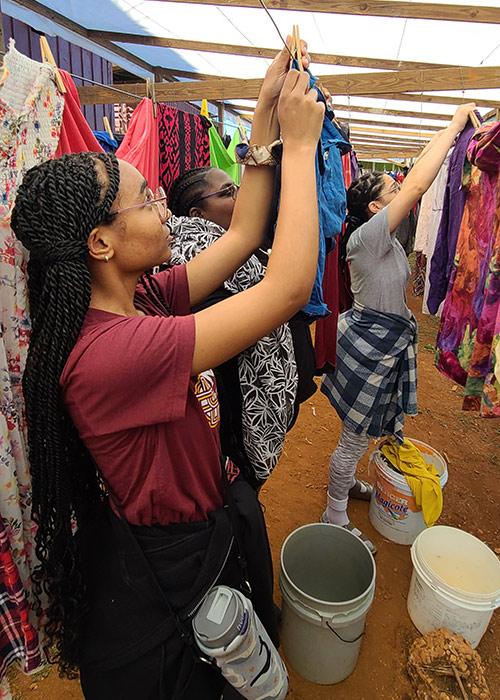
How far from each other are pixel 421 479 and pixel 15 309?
2252mm

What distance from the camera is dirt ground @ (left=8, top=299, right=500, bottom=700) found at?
78.9 inches

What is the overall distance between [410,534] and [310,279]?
7.76 feet

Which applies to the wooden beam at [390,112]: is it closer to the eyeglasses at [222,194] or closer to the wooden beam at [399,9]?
the wooden beam at [399,9]

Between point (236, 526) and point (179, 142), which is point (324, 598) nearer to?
point (236, 526)

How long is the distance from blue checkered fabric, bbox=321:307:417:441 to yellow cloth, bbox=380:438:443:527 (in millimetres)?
183

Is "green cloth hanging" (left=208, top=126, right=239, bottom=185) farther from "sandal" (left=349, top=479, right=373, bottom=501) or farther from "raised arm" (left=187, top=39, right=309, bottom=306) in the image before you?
"sandal" (left=349, top=479, right=373, bottom=501)

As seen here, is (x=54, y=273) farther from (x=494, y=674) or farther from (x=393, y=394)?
(x=494, y=674)

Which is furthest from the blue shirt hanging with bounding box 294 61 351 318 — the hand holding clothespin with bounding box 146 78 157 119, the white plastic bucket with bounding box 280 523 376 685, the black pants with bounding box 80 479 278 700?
the hand holding clothespin with bounding box 146 78 157 119

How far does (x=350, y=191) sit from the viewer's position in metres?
2.69

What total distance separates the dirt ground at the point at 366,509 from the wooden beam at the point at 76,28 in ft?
13.9

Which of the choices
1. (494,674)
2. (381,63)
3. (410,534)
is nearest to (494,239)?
(410,534)

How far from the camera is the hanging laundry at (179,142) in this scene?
9.41 feet

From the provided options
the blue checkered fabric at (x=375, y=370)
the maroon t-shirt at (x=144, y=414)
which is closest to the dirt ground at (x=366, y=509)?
the blue checkered fabric at (x=375, y=370)

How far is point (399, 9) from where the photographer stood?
9.89 feet
